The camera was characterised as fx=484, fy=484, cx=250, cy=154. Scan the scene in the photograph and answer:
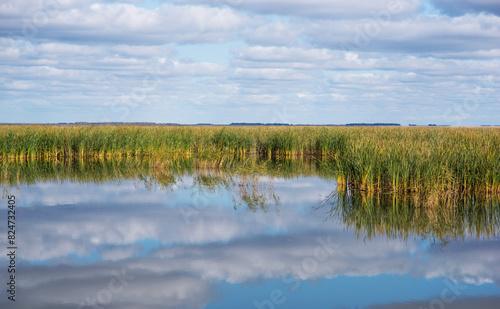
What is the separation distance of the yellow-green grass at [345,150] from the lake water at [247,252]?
1010 millimetres

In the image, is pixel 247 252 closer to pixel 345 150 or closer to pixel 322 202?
pixel 322 202

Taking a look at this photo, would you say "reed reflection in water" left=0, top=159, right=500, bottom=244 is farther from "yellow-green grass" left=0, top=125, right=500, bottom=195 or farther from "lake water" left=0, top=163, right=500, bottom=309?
"yellow-green grass" left=0, top=125, right=500, bottom=195

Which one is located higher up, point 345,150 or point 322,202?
point 345,150

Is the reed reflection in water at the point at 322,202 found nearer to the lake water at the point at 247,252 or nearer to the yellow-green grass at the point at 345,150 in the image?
the lake water at the point at 247,252

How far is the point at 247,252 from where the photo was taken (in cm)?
798

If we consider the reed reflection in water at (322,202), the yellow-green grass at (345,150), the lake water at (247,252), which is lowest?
the lake water at (247,252)

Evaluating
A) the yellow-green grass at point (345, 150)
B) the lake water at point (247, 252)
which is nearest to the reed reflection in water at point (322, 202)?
the lake water at point (247, 252)

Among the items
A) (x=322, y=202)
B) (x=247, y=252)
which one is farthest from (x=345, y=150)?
(x=247, y=252)

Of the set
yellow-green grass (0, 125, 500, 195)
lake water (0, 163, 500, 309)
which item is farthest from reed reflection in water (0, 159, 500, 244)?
yellow-green grass (0, 125, 500, 195)

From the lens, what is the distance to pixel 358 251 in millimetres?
7965

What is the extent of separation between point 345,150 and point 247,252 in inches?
483

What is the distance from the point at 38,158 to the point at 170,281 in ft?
63.2

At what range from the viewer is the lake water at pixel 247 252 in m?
6.08

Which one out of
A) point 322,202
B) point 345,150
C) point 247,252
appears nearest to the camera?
point 247,252
